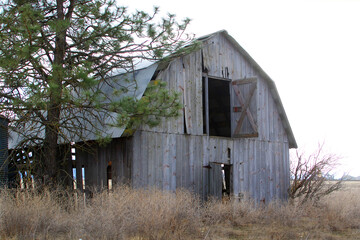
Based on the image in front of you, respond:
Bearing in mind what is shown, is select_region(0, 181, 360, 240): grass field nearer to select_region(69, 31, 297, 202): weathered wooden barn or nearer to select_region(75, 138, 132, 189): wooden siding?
select_region(69, 31, 297, 202): weathered wooden barn

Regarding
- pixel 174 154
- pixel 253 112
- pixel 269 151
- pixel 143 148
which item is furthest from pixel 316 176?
pixel 143 148

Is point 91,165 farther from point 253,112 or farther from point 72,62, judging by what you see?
point 253,112

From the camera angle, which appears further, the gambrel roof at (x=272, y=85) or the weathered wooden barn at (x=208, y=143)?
the gambrel roof at (x=272, y=85)

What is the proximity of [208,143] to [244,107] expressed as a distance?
1.68m

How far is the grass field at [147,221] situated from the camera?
26.7ft

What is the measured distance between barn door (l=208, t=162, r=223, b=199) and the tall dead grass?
0.56 meters

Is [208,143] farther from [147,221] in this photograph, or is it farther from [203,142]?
[147,221]

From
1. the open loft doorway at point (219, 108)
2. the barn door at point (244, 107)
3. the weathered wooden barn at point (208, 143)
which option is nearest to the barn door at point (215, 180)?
the weathered wooden barn at point (208, 143)

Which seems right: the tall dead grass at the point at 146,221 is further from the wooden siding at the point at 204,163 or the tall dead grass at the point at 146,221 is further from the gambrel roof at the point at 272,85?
the gambrel roof at the point at 272,85

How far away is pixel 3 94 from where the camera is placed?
34.3 ft

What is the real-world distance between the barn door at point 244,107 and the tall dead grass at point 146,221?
2.53m

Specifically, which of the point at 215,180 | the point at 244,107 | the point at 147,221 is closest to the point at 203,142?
the point at 215,180

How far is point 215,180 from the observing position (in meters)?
13.3

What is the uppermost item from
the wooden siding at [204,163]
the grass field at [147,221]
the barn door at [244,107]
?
the barn door at [244,107]
